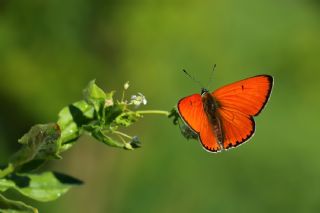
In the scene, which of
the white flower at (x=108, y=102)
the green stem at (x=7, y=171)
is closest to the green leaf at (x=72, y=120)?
the white flower at (x=108, y=102)

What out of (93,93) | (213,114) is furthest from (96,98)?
(213,114)

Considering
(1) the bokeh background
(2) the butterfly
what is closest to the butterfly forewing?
(2) the butterfly

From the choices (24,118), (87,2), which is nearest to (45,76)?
(24,118)

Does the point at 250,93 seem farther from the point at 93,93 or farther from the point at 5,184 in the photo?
the point at 5,184

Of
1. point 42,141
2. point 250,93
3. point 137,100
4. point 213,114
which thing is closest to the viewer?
point 42,141

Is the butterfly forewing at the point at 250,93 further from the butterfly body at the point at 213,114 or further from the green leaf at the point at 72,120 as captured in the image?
the green leaf at the point at 72,120

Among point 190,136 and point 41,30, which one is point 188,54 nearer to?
point 41,30
